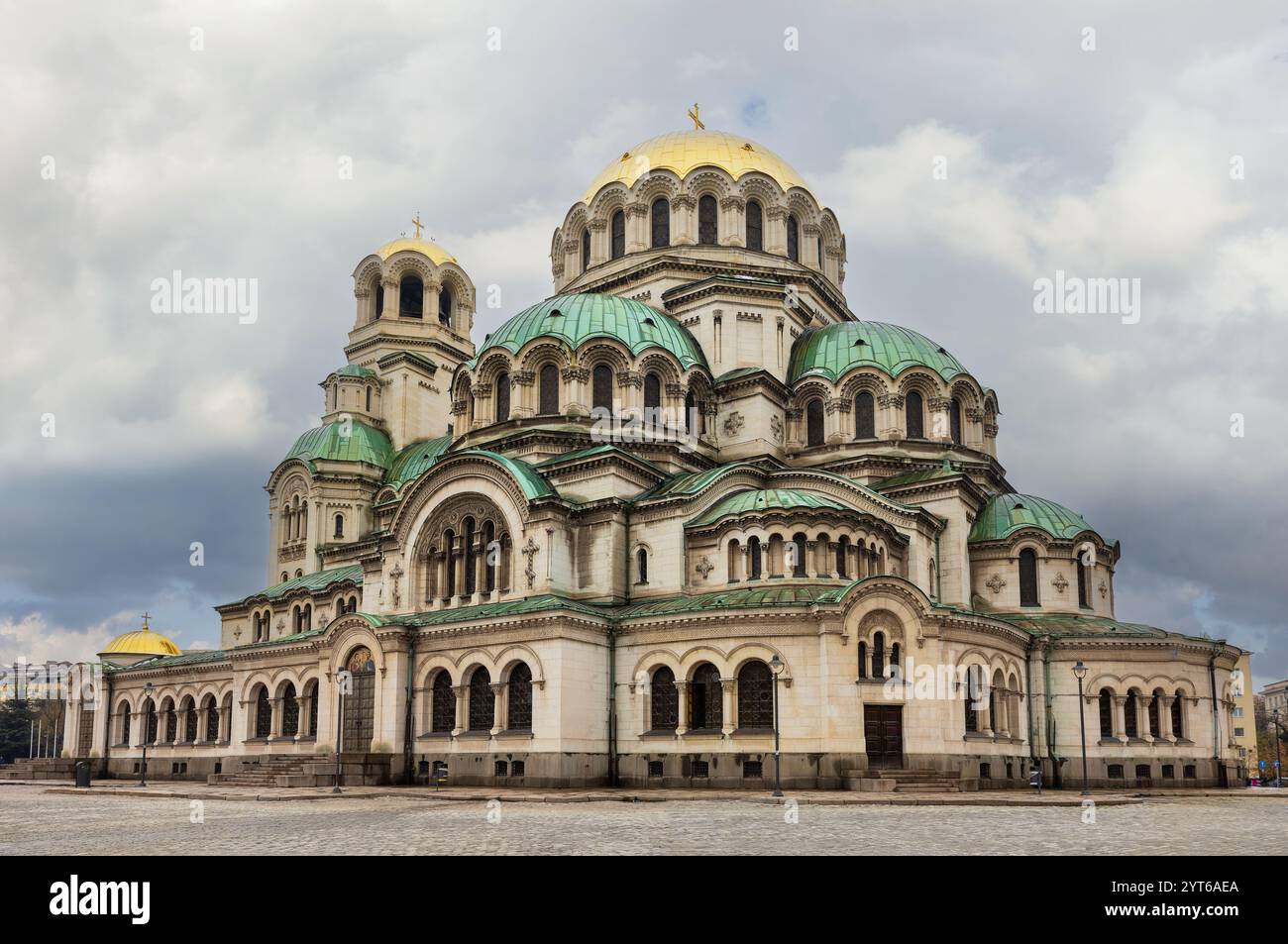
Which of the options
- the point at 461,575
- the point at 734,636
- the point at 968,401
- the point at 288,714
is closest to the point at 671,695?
the point at 734,636

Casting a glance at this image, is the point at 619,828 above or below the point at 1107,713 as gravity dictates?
below

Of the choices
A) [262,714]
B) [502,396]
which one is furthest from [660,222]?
[262,714]

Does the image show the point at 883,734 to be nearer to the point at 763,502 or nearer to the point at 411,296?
the point at 763,502

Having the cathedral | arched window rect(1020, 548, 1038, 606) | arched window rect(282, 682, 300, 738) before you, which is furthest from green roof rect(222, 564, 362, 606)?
arched window rect(1020, 548, 1038, 606)

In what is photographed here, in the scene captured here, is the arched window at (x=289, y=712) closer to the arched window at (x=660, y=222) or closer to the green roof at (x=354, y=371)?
the green roof at (x=354, y=371)

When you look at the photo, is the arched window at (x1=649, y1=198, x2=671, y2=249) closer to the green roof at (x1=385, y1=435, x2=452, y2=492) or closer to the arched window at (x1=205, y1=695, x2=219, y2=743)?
the green roof at (x1=385, y1=435, x2=452, y2=492)

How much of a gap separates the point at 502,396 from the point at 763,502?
547 inches

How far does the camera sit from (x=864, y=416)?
172ft

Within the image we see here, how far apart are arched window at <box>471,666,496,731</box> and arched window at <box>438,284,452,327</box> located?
1318 inches

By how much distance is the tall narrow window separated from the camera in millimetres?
49000

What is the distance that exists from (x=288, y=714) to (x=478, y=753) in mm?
12600

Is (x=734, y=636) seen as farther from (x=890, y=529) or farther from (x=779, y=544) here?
(x=890, y=529)

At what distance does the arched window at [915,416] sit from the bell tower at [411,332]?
2775 cm

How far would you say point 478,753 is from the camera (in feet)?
135
